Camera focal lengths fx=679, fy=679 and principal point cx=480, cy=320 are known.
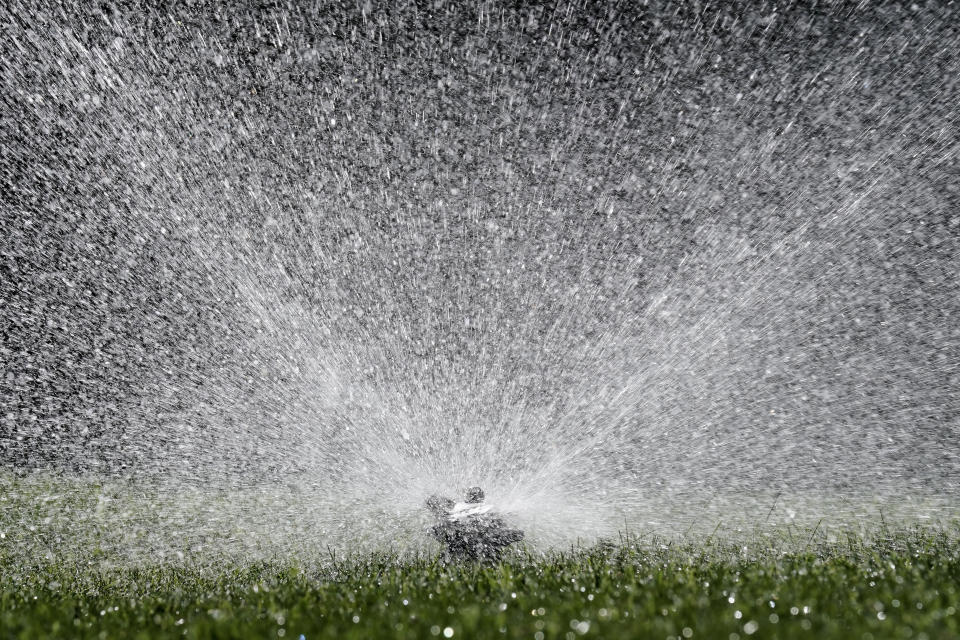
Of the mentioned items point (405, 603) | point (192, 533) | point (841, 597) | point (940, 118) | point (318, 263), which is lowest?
point (841, 597)

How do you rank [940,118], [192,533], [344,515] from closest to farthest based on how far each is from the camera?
1. [192,533]
2. [344,515]
3. [940,118]

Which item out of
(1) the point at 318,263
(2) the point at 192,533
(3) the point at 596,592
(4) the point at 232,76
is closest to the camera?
(3) the point at 596,592

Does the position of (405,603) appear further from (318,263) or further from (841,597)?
(318,263)

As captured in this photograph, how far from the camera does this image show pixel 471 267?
51.1ft

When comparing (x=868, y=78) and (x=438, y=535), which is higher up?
(x=868, y=78)

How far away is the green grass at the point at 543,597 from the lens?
2400mm

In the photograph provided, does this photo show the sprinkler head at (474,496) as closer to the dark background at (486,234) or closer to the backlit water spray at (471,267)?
the backlit water spray at (471,267)

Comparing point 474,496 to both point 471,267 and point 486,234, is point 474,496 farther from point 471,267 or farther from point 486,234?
point 486,234

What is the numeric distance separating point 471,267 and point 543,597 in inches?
506

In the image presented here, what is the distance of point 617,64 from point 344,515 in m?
9.02

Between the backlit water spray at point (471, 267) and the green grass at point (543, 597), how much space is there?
1800 millimetres

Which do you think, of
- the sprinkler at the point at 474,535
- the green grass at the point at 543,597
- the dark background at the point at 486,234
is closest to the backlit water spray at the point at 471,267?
the dark background at the point at 486,234

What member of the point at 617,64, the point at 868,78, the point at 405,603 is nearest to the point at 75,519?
the point at 405,603

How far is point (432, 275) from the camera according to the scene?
1563 centimetres
